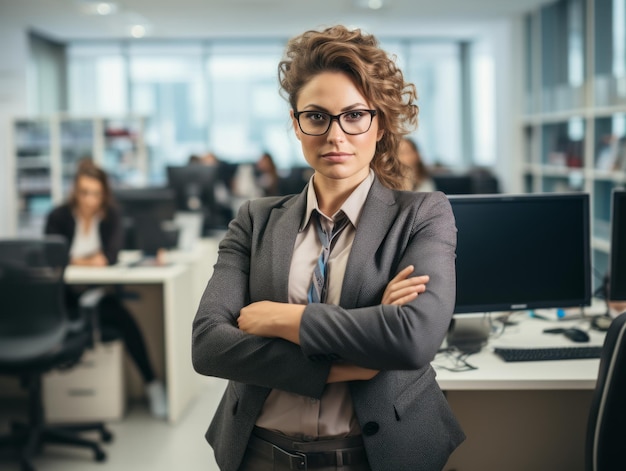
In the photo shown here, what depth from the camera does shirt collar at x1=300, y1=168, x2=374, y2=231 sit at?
5.21 feet

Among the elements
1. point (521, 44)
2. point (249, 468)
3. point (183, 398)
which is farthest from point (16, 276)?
point (521, 44)

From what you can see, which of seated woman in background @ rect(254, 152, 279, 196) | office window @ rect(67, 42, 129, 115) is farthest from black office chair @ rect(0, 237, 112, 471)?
office window @ rect(67, 42, 129, 115)

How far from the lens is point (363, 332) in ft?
4.58

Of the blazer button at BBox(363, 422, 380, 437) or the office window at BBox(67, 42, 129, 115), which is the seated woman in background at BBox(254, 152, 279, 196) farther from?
the blazer button at BBox(363, 422, 380, 437)

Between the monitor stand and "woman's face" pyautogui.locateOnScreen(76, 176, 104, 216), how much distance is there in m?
2.84

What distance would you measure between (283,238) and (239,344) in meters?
0.26

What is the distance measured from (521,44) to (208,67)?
5.21 metres

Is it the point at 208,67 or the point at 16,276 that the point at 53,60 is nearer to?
the point at 208,67

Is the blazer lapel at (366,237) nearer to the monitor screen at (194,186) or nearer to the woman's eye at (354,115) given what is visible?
the woman's eye at (354,115)

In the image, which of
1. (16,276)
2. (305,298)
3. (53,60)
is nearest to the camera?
(305,298)

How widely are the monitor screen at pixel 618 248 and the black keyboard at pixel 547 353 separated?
0.28 metres

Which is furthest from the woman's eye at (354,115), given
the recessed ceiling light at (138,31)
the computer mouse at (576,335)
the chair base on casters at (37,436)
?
the recessed ceiling light at (138,31)

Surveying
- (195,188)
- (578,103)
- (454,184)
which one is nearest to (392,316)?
(454,184)

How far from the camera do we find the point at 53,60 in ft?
37.3
